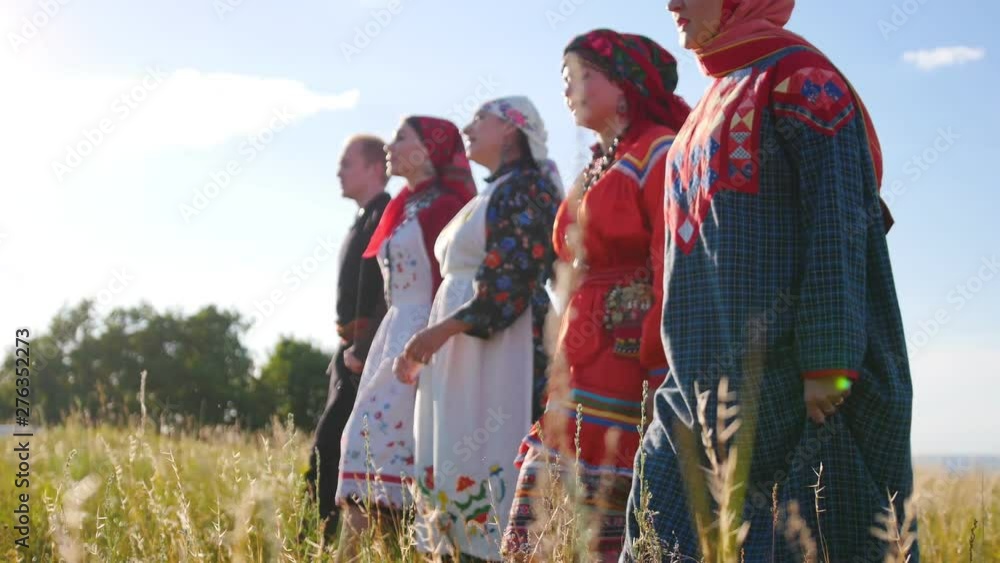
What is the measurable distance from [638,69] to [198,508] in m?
3.69

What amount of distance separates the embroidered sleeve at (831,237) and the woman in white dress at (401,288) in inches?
98.0

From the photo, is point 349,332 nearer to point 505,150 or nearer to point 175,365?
point 505,150

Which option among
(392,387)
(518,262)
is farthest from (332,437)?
(518,262)

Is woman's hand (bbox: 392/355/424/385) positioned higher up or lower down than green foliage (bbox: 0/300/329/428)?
higher up

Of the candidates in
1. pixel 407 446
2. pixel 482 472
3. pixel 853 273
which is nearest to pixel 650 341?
pixel 853 273

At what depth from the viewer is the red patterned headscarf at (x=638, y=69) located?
3514 millimetres

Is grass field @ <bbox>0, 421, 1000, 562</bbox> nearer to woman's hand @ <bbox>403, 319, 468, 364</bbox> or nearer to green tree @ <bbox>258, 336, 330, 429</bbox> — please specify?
woman's hand @ <bbox>403, 319, 468, 364</bbox>

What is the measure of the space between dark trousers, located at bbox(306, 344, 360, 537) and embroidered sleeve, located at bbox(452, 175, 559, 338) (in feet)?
4.51

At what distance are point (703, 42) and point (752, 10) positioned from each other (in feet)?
0.47

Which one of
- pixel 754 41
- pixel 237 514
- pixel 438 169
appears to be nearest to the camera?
pixel 237 514

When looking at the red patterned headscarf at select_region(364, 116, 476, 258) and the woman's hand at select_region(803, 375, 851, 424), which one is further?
the red patterned headscarf at select_region(364, 116, 476, 258)

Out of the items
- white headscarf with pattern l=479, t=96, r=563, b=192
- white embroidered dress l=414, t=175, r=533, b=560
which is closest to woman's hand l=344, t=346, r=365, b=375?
white embroidered dress l=414, t=175, r=533, b=560

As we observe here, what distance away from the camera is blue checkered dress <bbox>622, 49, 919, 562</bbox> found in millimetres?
2229

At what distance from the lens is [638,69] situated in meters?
3.53
